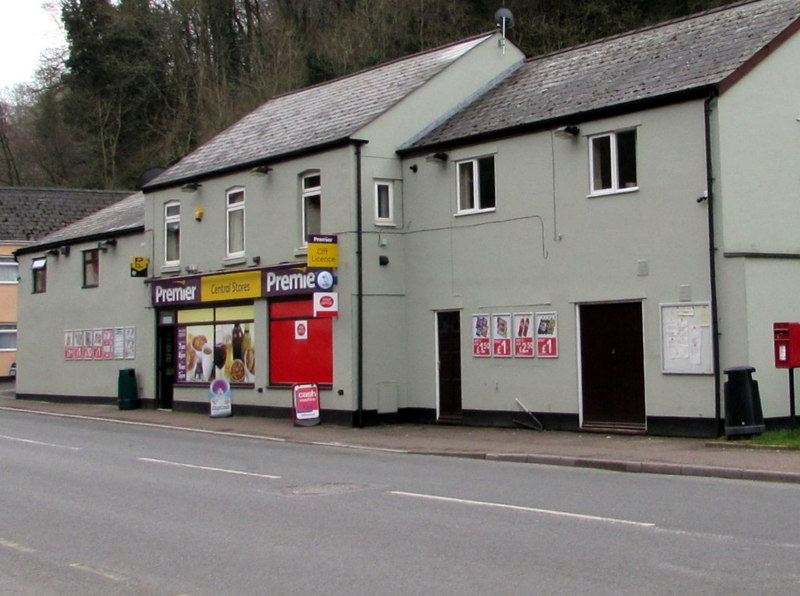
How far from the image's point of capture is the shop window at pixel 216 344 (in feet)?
88.9

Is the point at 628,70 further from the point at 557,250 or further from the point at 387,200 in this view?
the point at 387,200

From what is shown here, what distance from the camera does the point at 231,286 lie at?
89.4ft

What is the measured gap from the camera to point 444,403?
23.5 metres

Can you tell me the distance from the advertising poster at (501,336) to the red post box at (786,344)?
5858mm

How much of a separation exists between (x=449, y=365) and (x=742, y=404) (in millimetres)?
7714

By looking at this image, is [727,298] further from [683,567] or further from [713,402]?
[683,567]

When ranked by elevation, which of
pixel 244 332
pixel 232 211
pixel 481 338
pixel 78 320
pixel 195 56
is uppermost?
pixel 195 56

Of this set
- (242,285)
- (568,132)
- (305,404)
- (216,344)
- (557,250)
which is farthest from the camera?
(216,344)

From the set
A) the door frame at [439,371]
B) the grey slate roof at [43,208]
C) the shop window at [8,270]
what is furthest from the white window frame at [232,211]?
the shop window at [8,270]

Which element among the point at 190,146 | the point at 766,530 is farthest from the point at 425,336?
the point at 190,146

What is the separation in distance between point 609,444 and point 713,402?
1880 mm

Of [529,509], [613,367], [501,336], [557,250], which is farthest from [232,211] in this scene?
[529,509]

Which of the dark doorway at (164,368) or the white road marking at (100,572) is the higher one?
the dark doorway at (164,368)

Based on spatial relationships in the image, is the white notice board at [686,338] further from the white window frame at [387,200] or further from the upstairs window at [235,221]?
the upstairs window at [235,221]
